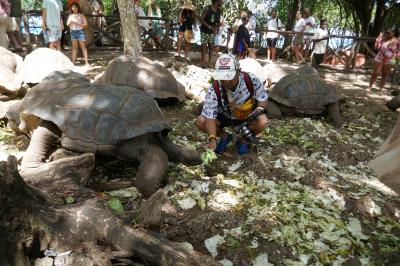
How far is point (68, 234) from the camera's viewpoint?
249 centimetres

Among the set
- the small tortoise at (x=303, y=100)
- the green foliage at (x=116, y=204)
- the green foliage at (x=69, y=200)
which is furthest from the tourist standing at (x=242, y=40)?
the green foliage at (x=69, y=200)

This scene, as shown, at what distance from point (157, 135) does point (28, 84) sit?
397 centimetres

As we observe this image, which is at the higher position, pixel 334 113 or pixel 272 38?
pixel 272 38

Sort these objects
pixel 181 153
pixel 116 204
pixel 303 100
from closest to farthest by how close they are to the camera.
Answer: pixel 116 204
pixel 181 153
pixel 303 100

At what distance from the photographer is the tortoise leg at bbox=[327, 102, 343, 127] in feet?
23.2

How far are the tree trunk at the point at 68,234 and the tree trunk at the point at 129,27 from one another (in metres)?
6.75

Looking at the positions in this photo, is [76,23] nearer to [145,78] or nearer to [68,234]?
[145,78]

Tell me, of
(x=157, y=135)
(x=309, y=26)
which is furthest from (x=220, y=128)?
(x=309, y=26)

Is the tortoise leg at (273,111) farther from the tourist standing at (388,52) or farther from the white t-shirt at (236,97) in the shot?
the tourist standing at (388,52)

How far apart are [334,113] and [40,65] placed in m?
5.85

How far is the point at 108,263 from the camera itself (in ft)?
7.80

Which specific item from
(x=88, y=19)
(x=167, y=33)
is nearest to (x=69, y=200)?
(x=88, y=19)

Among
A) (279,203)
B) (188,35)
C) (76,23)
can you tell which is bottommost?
(279,203)

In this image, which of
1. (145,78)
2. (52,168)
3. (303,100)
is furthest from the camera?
(303,100)
